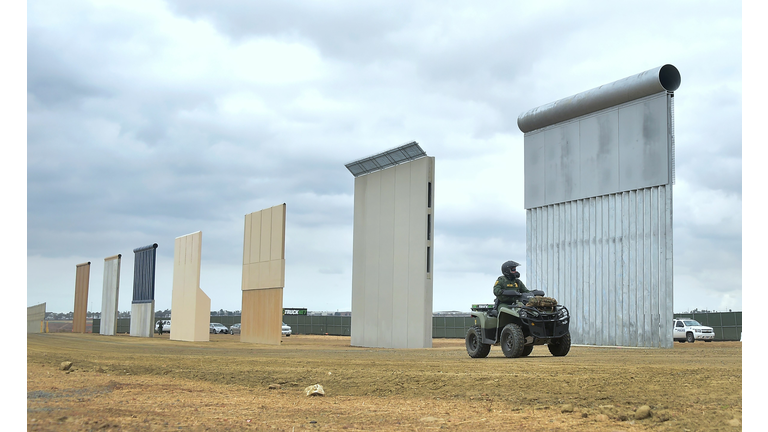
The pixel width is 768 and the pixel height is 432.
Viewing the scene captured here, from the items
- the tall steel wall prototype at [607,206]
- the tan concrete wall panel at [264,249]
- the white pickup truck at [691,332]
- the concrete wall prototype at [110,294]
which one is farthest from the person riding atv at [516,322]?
the concrete wall prototype at [110,294]

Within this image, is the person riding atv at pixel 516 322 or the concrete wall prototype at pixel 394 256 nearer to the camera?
the person riding atv at pixel 516 322

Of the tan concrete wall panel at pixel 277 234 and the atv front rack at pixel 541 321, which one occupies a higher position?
the tan concrete wall panel at pixel 277 234

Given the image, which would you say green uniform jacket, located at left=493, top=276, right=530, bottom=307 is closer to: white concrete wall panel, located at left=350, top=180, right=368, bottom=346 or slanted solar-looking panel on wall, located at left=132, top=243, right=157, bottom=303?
white concrete wall panel, located at left=350, top=180, right=368, bottom=346

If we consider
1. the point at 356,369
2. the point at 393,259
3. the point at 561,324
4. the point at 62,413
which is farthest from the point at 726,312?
the point at 62,413

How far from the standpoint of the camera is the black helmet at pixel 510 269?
655 inches

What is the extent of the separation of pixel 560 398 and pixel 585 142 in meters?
20.2

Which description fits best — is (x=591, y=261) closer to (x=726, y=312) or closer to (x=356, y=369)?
(x=356, y=369)

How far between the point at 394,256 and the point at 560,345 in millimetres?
11467

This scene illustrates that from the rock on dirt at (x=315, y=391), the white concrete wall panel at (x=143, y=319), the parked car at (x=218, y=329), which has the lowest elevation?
the parked car at (x=218, y=329)

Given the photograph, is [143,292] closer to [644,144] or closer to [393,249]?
[393,249]


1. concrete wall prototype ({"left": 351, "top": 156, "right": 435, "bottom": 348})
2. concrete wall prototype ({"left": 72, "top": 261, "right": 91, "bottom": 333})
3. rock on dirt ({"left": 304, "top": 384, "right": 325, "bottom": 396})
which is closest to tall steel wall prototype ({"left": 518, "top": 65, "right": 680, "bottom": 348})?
concrete wall prototype ({"left": 351, "top": 156, "right": 435, "bottom": 348})

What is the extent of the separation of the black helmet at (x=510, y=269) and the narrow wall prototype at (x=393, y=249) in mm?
8945

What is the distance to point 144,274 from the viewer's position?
48.2m

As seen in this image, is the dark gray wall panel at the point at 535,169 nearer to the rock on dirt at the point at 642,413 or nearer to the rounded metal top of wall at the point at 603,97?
the rounded metal top of wall at the point at 603,97
